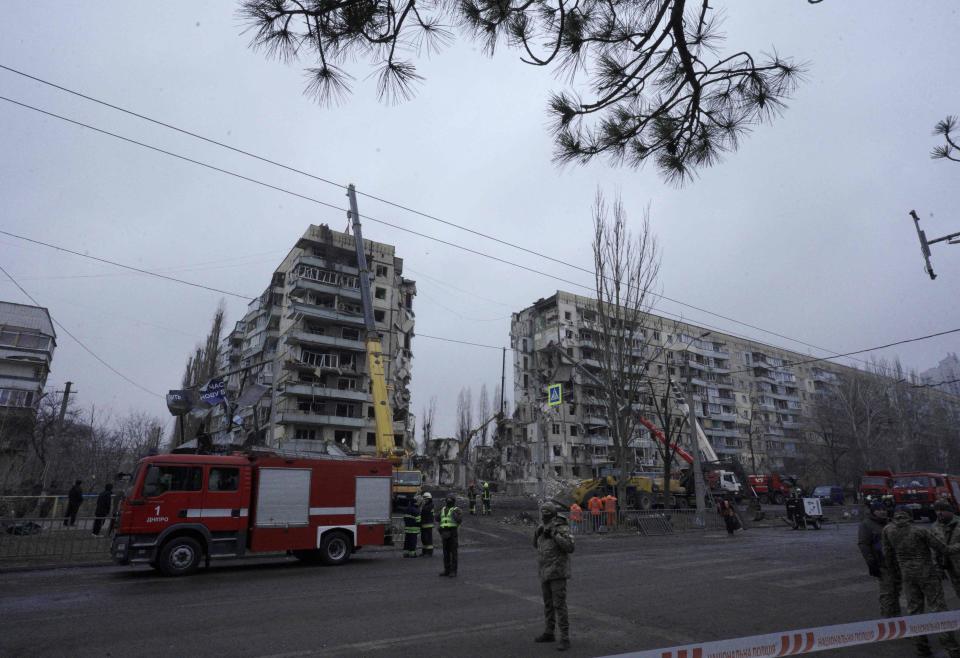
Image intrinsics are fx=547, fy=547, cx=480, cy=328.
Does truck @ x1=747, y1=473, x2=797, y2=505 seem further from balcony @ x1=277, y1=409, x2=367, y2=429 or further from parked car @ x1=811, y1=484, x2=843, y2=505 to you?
balcony @ x1=277, y1=409, x2=367, y2=429

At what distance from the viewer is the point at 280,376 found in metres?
51.0

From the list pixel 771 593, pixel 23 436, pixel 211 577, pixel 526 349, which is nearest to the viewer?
pixel 771 593

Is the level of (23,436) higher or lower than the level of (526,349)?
lower

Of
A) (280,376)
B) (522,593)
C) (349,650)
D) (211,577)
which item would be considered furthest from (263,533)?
(280,376)

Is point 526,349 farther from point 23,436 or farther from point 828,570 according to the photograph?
point 828,570

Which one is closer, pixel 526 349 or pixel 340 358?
pixel 340 358

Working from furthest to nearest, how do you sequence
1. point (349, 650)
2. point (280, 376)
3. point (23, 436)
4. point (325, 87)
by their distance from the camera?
point (280, 376)
point (23, 436)
point (349, 650)
point (325, 87)

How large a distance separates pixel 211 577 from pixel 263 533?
165 centimetres

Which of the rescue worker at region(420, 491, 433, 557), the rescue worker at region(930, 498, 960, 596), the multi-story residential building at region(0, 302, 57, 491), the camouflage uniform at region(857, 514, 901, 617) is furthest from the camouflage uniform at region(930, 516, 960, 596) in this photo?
the multi-story residential building at region(0, 302, 57, 491)

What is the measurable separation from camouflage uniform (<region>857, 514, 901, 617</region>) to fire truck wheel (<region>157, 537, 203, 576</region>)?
12409 mm

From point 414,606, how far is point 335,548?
6887mm

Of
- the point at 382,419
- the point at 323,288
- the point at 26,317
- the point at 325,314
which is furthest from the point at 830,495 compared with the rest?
the point at 26,317

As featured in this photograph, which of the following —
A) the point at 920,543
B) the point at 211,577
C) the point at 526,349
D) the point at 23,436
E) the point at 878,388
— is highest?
the point at 526,349

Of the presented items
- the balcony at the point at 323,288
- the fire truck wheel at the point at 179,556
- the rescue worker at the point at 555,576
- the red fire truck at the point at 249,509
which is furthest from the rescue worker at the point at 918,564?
the balcony at the point at 323,288
